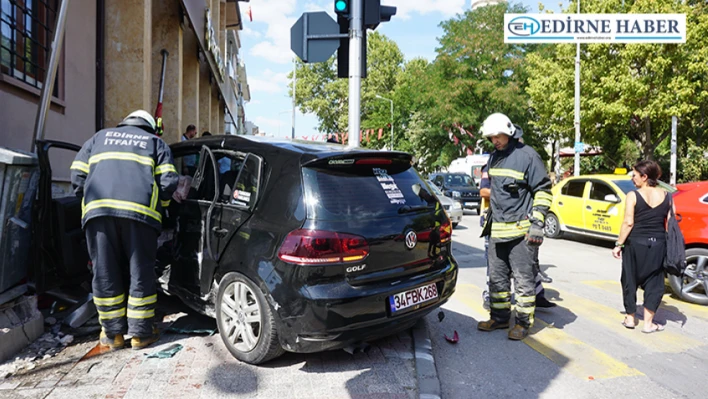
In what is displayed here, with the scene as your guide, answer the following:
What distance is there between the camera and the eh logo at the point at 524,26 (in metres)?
23.0

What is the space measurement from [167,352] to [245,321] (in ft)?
2.43

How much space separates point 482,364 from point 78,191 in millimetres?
3446

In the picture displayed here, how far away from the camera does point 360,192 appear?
12.1 ft

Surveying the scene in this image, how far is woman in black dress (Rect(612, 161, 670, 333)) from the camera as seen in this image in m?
4.90

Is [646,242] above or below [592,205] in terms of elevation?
below

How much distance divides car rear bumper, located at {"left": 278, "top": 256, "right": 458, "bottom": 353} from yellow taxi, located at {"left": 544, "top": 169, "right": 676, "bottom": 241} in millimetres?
7761

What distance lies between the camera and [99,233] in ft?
12.6

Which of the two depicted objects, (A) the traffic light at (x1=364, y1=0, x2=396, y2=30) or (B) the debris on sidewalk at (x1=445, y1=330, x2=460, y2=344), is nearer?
(B) the debris on sidewalk at (x1=445, y1=330, x2=460, y2=344)

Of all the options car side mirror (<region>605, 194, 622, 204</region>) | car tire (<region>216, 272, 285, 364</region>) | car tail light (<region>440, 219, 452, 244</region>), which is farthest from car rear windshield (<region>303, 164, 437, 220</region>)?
car side mirror (<region>605, 194, 622, 204</region>)

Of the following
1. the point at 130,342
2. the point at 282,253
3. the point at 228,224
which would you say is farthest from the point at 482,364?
the point at 130,342

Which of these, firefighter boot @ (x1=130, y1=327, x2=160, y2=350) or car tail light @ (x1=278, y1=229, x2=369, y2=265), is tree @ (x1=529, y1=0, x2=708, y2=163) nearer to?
car tail light @ (x1=278, y1=229, x2=369, y2=265)

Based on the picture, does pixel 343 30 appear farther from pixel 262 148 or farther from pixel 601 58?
pixel 601 58

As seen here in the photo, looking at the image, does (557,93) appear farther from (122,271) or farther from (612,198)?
(122,271)

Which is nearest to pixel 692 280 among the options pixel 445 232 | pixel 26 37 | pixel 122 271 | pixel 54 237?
pixel 445 232
